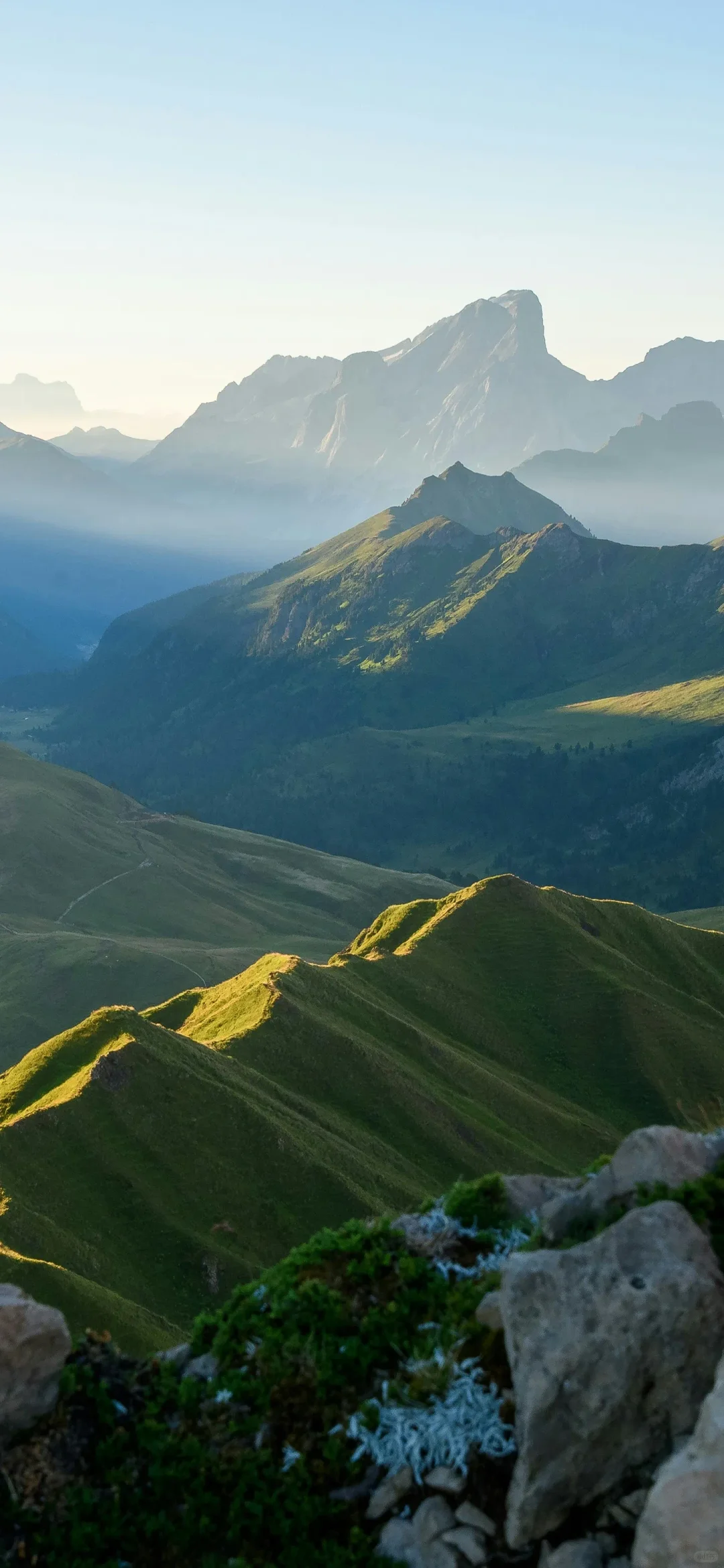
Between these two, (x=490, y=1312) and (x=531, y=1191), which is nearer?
(x=490, y=1312)

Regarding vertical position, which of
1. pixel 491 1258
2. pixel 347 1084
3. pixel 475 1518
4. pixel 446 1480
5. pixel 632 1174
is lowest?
pixel 347 1084

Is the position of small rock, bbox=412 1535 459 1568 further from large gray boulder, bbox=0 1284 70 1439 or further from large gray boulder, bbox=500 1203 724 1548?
large gray boulder, bbox=0 1284 70 1439

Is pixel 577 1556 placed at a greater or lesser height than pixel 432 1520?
greater

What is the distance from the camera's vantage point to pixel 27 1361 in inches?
891

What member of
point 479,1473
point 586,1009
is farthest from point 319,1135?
point 479,1473

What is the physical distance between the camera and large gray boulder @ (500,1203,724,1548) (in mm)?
18438

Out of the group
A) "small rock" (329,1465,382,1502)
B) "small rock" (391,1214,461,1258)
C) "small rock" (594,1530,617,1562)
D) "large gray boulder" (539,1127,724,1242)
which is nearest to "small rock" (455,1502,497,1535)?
"small rock" (594,1530,617,1562)

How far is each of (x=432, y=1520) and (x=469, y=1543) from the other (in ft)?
2.80

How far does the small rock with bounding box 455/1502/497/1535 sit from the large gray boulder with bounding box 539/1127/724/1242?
5233 mm

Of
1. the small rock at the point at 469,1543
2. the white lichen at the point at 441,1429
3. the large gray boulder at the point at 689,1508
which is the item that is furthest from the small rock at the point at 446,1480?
the large gray boulder at the point at 689,1508

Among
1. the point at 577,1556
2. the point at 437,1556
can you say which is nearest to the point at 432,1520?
the point at 437,1556

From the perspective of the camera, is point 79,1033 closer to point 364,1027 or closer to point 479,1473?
point 364,1027

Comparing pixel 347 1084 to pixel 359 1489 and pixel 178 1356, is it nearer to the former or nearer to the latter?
pixel 178 1356

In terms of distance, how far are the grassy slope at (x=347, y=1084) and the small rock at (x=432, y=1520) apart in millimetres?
11707
